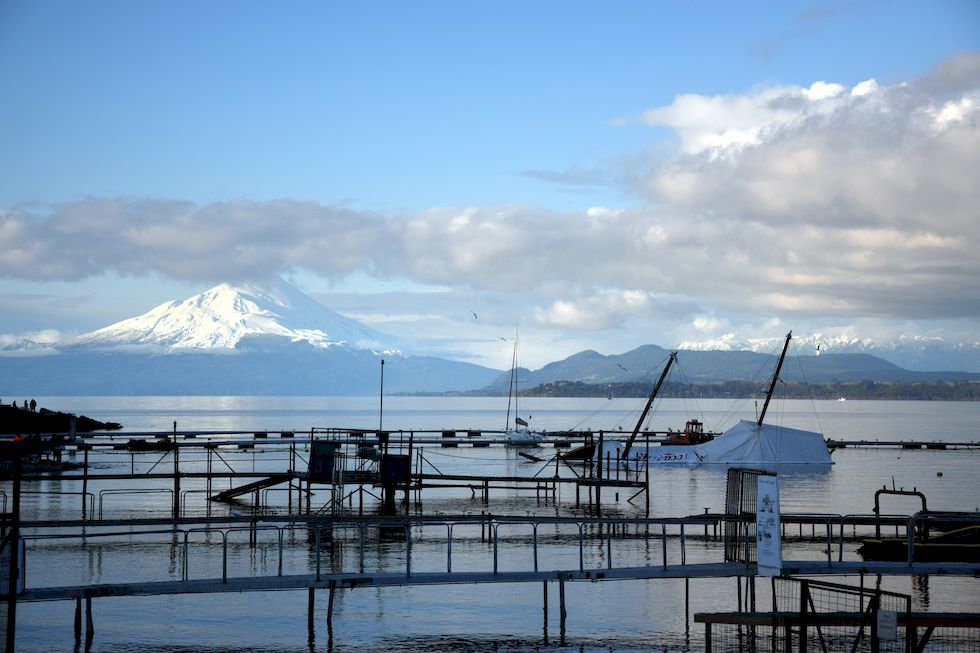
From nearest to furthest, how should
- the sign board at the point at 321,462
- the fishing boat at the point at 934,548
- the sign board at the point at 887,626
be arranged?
1. the sign board at the point at 887,626
2. the fishing boat at the point at 934,548
3. the sign board at the point at 321,462

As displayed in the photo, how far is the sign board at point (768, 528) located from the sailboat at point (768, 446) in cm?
6499

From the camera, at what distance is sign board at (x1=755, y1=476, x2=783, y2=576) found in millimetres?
23906

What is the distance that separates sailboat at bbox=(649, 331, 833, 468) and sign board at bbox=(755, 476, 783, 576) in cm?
6499

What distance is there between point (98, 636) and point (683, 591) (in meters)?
18.1

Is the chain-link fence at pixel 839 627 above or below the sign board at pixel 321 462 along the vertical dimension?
below

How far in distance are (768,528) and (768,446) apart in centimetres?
6812

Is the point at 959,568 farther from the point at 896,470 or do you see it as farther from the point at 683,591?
the point at 896,470

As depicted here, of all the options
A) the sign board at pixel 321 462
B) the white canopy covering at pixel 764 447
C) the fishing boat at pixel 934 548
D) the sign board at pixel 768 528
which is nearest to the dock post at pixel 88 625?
the sign board at pixel 768 528

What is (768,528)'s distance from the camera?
2409 cm

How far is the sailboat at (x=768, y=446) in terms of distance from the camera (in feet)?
295

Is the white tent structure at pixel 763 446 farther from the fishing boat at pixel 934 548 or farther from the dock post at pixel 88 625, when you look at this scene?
the dock post at pixel 88 625

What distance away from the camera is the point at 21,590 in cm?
2534

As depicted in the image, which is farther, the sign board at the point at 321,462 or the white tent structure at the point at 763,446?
the white tent structure at the point at 763,446

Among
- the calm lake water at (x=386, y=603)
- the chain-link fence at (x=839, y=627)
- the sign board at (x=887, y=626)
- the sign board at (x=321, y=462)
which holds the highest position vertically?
the sign board at (x=321, y=462)
